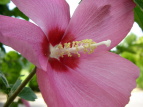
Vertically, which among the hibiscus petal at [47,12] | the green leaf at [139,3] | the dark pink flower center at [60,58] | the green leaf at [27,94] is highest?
the hibiscus petal at [47,12]

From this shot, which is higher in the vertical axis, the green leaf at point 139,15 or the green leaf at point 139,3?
the green leaf at point 139,3

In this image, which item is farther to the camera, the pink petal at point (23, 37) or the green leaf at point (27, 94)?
the green leaf at point (27, 94)

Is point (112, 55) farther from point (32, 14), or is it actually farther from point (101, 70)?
point (32, 14)

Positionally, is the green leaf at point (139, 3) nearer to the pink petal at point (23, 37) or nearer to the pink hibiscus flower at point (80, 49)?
the pink hibiscus flower at point (80, 49)

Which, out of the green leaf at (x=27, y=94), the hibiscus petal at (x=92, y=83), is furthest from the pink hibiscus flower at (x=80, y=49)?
the green leaf at (x=27, y=94)

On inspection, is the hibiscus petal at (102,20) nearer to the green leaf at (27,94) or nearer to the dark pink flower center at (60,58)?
the dark pink flower center at (60,58)

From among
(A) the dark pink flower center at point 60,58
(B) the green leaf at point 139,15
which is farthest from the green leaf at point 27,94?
(B) the green leaf at point 139,15

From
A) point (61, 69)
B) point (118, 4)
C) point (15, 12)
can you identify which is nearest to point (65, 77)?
point (61, 69)

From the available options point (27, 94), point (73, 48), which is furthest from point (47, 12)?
point (27, 94)
